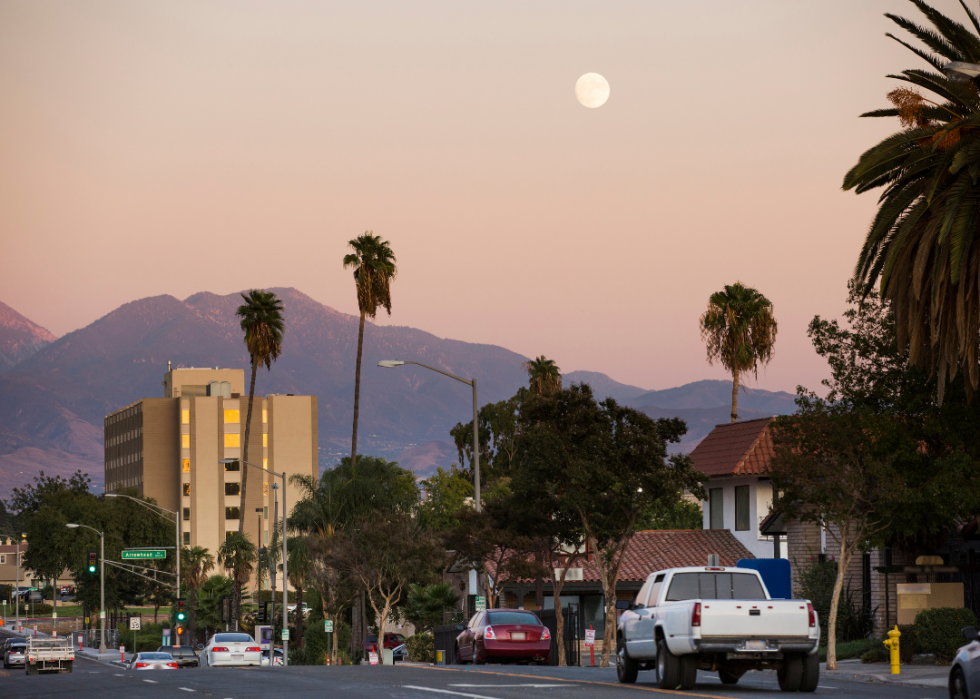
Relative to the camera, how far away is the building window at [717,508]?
58.8 m

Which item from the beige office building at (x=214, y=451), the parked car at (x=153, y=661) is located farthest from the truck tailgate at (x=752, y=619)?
the beige office building at (x=214, y=451)

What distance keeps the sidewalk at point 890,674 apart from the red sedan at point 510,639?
700cm

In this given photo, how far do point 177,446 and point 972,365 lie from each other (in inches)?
6674

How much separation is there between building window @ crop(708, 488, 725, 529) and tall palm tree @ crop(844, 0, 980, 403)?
30.2 meters

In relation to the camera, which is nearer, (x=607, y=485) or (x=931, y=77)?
(x=931, y=77)

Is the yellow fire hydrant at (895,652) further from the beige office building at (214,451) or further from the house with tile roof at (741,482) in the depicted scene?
the beige office building at (214,451)

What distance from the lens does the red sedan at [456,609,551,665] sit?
32938 millimetres

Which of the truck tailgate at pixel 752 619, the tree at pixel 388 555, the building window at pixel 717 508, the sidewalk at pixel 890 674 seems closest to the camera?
the truck tailgate at pixel 752 619

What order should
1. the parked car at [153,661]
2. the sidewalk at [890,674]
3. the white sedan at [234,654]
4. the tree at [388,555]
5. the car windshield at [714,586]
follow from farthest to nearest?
the tree at [388,555] < the parked car at [153,661] < the white sedan at [234,654] < the sidewalk at [890,674] < the car windshield at [714,586]

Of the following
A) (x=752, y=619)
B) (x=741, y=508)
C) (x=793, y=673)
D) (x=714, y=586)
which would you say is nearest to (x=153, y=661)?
(x=741, y=508)

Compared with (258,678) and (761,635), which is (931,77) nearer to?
(761,635)

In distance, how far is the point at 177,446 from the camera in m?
186

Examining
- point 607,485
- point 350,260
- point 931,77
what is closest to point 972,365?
point 931,77

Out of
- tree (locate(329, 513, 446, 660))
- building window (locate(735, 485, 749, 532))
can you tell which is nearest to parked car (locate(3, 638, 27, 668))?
tree (locate(329, 513, 446, 660))
